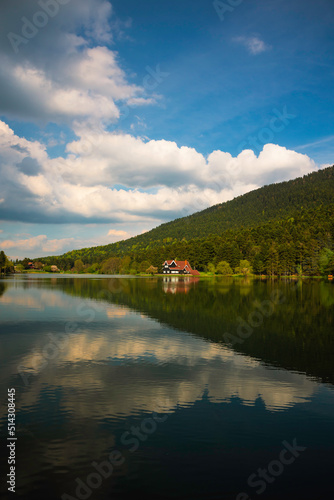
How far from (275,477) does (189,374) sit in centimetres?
727

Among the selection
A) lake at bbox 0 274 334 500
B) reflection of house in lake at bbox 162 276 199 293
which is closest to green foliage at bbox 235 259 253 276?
reflection of house in lake at bbox 162 276 199 293

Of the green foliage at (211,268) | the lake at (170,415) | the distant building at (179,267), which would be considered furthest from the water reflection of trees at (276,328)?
the distant building at (179,267)

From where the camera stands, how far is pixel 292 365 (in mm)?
17094

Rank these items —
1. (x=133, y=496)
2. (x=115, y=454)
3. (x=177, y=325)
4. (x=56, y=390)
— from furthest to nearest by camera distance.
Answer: (x=177, y=325), (x=56, y=390), (x=115, y=454), (x=133, y=496)

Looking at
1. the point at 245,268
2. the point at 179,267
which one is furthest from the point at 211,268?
the point at 179,267

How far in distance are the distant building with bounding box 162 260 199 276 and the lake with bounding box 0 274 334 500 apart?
141668mm

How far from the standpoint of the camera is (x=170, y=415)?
1142 cm

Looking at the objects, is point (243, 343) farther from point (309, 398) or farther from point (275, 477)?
point (275, 477)

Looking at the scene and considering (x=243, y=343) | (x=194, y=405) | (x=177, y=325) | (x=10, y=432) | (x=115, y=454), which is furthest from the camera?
(x=177, y=325)

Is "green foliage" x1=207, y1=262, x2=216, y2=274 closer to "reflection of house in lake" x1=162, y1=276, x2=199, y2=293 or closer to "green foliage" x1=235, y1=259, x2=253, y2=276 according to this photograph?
"green foliage" x1=235, y1=259, x2=253, y2=276

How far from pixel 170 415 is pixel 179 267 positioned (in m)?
156

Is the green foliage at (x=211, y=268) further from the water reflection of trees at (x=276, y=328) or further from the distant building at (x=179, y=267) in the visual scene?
the water reflection of trees at (x=276, y=328)

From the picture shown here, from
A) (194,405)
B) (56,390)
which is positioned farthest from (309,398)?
(56,390)

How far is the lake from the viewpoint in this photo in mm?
8125
